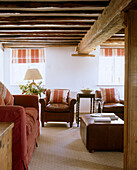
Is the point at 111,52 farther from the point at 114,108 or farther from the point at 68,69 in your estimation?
the point at 114,108

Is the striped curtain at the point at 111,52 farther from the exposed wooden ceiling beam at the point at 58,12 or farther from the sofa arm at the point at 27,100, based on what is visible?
the sofa arm at the point at 27,100

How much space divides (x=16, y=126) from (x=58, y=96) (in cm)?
328

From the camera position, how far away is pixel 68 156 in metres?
3.38

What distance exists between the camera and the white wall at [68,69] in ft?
24.4

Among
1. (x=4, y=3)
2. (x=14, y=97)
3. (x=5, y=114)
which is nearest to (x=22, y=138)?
(x=5, y=114)

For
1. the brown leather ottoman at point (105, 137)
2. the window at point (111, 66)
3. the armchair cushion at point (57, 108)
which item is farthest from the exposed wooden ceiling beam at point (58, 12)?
the window at point (111, 66)

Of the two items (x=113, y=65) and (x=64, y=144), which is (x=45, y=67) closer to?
(x=113, y=65)

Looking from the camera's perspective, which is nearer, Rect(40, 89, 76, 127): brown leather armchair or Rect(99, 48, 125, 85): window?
Rect(40, 89, 76, 127): brown leather armchair

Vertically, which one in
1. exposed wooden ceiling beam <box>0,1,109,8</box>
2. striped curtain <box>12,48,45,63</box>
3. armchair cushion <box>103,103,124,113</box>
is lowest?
armchair cushion <box>103,103,124,113</box>

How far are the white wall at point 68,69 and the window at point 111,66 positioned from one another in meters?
0.38

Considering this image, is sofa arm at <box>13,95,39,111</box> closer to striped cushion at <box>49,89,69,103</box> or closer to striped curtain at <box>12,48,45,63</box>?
striped cushion at <box>49,89,69,103</box>

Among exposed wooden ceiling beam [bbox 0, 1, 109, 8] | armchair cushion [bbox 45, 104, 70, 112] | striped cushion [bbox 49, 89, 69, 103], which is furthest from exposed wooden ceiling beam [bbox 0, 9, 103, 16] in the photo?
striped cushion [bbox 49, 89, 69, 103]

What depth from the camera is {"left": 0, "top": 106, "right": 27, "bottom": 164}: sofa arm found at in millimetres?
2430

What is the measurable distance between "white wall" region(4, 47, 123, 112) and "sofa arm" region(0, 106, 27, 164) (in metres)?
5.00
